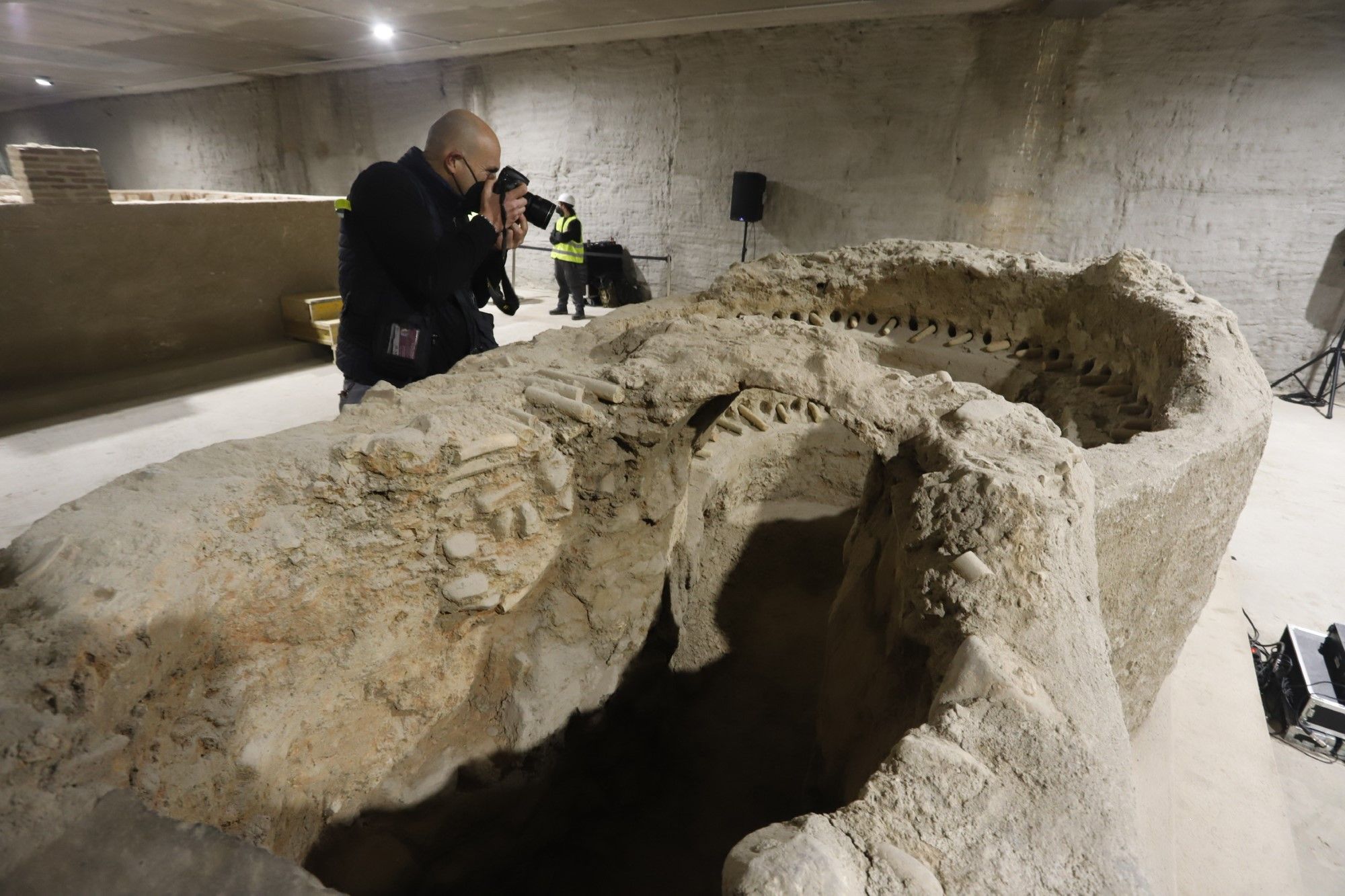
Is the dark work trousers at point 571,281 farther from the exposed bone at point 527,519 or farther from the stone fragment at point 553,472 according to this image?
the exposed bone at point 527,519

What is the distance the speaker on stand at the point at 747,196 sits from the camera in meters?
7.48

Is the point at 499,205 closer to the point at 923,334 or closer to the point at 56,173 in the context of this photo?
the point at 923,334

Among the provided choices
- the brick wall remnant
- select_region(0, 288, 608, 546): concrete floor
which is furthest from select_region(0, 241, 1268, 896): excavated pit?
the brick wall remnant

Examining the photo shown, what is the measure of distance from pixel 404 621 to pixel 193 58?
34.1 feet

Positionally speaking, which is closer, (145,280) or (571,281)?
(145,280)

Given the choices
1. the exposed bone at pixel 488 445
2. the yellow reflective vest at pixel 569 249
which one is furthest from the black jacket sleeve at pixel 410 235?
the yellow reflective vest at pixel 569 249

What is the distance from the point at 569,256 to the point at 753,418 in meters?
4.64

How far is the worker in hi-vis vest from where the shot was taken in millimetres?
7941

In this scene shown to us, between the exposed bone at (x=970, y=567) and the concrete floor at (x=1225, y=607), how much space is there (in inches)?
69.2

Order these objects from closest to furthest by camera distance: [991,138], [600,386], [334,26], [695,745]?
[600,386] < [695,745] < [991,138] < [334,26]

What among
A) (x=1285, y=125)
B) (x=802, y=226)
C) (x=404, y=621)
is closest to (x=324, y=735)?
(x=404, y=621)

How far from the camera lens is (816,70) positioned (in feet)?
23.9

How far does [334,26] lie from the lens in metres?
7.28

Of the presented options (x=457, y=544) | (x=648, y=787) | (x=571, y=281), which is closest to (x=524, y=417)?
(x=457, y=544)
